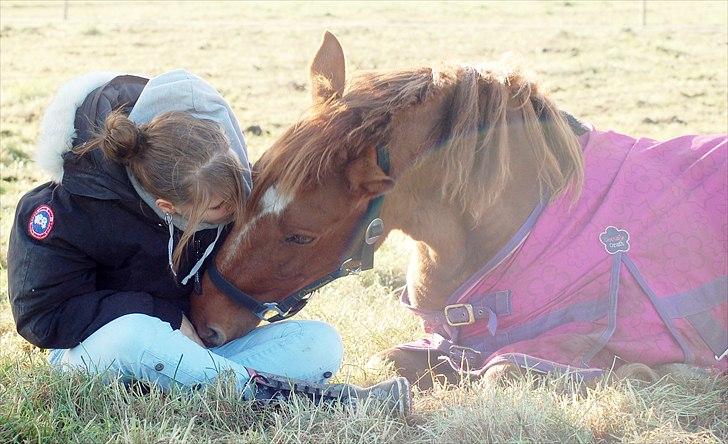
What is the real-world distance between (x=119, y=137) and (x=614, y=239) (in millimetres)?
1515

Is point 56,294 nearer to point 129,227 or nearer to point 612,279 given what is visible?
point 129,227

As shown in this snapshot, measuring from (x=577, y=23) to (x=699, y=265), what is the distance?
13154 millimetres

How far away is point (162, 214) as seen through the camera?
257 centimetres

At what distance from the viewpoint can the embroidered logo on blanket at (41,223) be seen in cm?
243

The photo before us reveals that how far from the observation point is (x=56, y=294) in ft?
8.13

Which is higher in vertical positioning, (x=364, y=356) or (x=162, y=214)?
(x=162, y=214)

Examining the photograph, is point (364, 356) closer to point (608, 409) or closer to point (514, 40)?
point (608, 409)

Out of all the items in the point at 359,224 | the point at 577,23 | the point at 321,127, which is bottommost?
the point at 577,23

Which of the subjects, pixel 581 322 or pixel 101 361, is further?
pixel 581 322

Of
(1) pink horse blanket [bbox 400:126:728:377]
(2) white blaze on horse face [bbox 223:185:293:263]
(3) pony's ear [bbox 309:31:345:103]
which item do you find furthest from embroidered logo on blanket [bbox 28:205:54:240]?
(1) pink horse blanket [bbox 400:126:728:377]

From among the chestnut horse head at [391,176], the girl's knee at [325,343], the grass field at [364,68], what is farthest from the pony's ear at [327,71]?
the girl's knee at [325,343]

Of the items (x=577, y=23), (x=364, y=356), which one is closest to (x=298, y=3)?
(x=577, y=23)

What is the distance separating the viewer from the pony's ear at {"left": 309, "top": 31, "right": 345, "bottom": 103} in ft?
8.33

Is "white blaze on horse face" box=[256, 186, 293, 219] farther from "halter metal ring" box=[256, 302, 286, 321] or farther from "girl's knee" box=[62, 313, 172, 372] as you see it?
"girl's knee" box=[62, 313, 172, 372]
